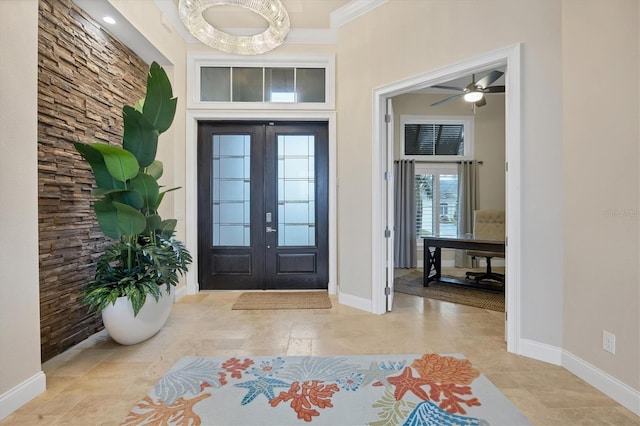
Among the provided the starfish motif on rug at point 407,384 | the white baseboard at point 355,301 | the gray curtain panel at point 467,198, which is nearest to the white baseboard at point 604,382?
the starfish motif on rug at point 407,384

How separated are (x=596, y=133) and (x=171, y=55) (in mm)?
4322

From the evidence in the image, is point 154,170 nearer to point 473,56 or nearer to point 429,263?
point 473,56

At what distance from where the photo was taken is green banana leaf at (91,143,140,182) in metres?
2.12

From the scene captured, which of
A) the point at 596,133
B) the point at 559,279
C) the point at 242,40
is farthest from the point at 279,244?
the point at 596,133

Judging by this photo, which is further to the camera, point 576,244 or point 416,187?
point 416,187

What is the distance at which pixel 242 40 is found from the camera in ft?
9.61

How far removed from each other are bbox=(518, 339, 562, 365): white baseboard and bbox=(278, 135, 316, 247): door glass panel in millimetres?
2660

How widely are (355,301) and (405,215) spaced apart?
9.11ft

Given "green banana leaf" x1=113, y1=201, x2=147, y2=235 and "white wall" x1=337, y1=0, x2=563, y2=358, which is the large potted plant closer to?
"green banana leaf" x1=113, y1=201, x2=147, y2=235

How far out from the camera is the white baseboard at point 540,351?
2229 millimetres

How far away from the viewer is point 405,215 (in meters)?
5.76

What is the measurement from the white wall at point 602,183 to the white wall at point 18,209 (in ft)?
12.0

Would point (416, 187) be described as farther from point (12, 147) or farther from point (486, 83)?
point (12, 147)

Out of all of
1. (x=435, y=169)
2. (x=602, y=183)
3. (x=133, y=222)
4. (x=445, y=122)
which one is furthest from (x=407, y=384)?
(x=445, y=122)
